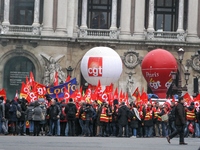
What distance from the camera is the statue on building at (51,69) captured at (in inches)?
2729

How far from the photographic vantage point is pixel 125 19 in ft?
237

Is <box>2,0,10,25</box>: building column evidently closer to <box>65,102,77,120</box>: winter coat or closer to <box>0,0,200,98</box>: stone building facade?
<box>0,0,200,98</box>: stone building facade

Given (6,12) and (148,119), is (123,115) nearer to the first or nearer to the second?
(148,119)

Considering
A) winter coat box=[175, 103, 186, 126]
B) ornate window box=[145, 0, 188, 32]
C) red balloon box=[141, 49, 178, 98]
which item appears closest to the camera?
winter coat box=[175, 103, 186, 126]

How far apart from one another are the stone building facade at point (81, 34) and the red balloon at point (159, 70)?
1021cm

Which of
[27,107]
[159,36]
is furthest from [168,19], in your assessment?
[27,107]

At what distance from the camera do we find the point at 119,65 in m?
57.9

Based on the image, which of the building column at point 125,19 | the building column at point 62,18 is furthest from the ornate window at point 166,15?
the building column at point 62,18

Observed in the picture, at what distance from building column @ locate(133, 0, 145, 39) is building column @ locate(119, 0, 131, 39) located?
0.50 m

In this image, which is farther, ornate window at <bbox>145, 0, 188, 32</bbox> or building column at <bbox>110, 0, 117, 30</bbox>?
ornate window at <bbox>145, 0, 188, 32</bbox>

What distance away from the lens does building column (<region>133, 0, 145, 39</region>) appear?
7212 centimetres

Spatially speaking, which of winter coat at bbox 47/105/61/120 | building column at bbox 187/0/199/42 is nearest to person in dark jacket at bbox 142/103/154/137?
winter coat at bbox 47/105/61/120

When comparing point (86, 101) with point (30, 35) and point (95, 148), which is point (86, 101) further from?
point (30, 35)

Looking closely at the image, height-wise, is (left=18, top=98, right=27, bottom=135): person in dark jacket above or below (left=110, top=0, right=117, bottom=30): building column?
below
